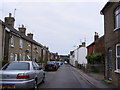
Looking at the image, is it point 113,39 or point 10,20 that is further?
point 10,20

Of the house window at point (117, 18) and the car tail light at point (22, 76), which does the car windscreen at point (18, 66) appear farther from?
the house window at point (117, 18)

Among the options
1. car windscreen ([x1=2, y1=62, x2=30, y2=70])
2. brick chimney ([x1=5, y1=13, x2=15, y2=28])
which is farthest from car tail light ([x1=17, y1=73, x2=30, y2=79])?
brick chimney ([x1=5, y1=13, x2=15, y2=28])

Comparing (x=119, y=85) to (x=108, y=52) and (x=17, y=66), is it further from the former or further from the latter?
(x=17, y=66)

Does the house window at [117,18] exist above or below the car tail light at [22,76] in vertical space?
above

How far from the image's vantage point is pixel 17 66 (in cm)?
895

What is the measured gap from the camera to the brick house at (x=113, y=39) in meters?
11.2

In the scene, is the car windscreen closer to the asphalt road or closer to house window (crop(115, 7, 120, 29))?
the asphalt road

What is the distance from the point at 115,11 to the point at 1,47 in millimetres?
12160

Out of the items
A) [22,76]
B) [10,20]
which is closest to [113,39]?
[22,76]

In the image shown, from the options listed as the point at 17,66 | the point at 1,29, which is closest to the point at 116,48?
the point at 17,66

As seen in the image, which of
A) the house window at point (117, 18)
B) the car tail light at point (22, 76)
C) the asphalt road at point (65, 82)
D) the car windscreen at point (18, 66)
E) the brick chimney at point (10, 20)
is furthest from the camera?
the brick chimney at point (10, 20)

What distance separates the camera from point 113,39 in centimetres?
1205

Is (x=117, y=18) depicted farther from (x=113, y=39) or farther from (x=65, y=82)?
(x=65, y=82)

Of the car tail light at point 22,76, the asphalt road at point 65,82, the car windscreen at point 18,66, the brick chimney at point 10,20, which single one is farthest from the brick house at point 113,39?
the brick chimney at point 10,20
